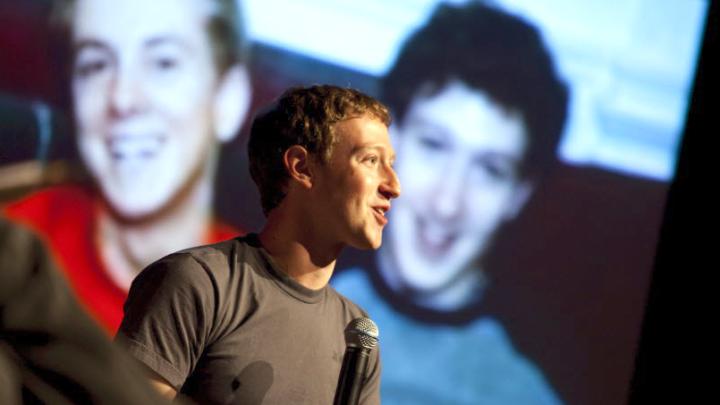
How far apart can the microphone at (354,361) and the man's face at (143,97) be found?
53.4 inches

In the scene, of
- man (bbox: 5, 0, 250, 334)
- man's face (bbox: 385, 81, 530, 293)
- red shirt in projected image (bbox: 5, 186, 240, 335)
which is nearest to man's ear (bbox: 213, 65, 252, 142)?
man (bbox: 5, 0, 250, 334)

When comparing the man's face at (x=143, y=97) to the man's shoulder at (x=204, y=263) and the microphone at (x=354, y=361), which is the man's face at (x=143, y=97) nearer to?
the man's shoulder at (x=204, y=263)

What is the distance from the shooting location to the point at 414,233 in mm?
3465

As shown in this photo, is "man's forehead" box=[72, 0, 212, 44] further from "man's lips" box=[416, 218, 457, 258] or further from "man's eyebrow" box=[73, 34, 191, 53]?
"man's lips" box=[416, 218, 457, 258]

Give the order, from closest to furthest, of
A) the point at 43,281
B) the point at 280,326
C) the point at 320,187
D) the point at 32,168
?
the point at 43,281, the point at 280,326, the point at 320,187, the point at 32,168

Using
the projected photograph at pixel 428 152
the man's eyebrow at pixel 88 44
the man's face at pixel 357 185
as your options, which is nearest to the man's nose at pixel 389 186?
the man's face at pixel 357 185

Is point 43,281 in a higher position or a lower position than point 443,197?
higher

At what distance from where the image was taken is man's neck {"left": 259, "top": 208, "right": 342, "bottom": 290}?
211 centimetres

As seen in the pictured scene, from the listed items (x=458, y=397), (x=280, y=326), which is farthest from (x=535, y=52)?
(x=280, y=326)

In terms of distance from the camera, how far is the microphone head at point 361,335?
1847 millimetres

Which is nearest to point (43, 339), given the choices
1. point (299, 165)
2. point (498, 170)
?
point (299, 165)

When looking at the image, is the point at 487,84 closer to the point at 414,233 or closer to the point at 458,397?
the point at 414,233

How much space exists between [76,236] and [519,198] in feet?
5.07

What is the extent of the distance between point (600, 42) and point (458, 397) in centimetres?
140
